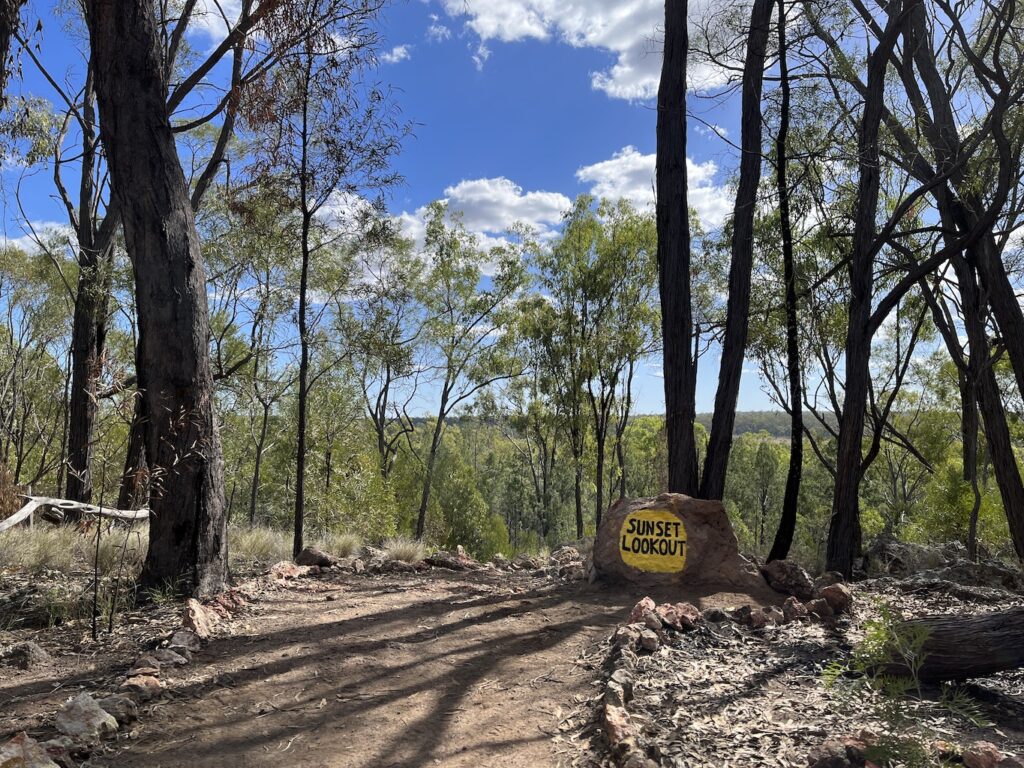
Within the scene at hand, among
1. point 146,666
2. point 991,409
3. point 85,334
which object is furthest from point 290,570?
point 991,409

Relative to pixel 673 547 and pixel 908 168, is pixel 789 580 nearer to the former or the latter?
pixel 673 547

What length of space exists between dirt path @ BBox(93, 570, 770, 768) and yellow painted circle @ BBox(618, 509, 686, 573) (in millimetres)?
510

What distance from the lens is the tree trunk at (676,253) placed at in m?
8.02

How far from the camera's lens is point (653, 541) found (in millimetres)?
6535

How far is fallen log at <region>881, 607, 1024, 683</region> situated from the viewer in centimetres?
341

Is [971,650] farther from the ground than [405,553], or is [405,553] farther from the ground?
[971,650]

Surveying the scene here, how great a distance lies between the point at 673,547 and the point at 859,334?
4.25 meters

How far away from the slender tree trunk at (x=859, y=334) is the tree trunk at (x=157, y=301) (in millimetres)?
7489

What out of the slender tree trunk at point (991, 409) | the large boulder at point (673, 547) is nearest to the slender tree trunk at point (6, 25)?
the large boulder at point (673, 547)

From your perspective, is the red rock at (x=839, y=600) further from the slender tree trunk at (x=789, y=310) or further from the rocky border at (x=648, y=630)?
the slender tree trunk at (x=789, y=310)

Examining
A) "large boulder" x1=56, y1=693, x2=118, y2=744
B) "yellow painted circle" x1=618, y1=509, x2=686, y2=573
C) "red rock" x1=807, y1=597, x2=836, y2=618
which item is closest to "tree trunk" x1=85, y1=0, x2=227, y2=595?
"large boulder" x1=56, y1=693, x2=118, y2=744

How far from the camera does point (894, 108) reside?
10016 mm

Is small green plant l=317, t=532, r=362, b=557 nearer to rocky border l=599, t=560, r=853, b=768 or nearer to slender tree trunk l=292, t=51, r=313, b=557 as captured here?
A: slender tree trunk l=292, t=51, r=313, b=557

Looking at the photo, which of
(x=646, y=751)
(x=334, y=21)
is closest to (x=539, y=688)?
(x=646, y=751)
